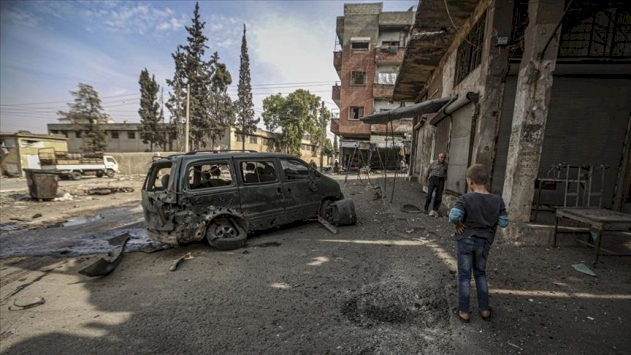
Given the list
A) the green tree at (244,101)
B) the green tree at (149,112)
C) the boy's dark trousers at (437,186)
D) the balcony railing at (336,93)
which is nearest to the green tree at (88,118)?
the green tree at (149,112)

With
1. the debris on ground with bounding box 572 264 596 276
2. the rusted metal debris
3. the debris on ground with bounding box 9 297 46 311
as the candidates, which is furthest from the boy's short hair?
the rusted metal debris

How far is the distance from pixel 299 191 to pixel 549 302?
4.56 m

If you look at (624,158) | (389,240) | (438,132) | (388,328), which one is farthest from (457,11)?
(388,328)

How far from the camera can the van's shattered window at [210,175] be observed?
502cm

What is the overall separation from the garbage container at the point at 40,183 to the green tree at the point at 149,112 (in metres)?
28.4

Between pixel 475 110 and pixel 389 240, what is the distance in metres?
3.80

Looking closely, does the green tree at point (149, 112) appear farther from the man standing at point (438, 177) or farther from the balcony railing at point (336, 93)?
the man standing at point (438, 177)

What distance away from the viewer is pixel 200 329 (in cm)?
277

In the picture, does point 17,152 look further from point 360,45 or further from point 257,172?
point 360,45

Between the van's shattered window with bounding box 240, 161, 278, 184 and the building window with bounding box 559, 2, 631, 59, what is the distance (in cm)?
681

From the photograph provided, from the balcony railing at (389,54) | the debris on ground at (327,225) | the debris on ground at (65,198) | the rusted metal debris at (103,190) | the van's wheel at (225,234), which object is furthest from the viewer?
the balcony railing at (389,54)

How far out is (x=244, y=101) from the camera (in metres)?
40.4

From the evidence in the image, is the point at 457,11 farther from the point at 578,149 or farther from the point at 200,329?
the point at 200,329

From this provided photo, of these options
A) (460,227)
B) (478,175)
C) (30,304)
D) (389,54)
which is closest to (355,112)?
(389,54)
